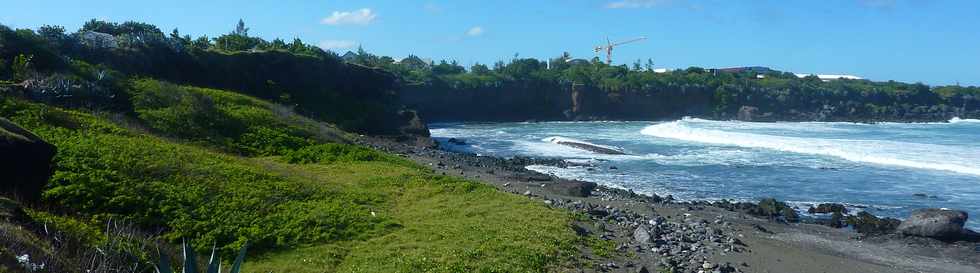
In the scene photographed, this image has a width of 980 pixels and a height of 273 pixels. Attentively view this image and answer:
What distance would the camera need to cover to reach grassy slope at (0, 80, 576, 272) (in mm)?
10609

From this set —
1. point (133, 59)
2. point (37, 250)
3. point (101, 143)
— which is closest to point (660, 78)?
point (133, 59)

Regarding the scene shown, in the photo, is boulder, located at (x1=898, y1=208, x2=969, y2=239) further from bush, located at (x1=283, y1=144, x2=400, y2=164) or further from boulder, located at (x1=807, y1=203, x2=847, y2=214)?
bush, located at (x1=283, y1=144, x2=400, y2=164)

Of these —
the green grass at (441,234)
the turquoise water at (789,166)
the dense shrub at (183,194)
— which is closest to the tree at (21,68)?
the dense shrub at (183,194)

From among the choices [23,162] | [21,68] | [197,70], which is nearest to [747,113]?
[197,70]

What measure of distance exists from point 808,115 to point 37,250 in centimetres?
7427

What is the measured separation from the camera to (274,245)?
1095cm

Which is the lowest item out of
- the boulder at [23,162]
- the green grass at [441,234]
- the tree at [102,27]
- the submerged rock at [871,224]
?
the submerged rock at [871,224]

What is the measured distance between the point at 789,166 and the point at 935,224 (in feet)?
44.8

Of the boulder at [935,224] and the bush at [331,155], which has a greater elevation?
the bush at [331,155]

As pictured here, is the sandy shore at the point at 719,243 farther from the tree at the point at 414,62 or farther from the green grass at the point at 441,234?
the tree at the point at 414,62

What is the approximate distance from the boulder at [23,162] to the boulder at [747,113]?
219 ft

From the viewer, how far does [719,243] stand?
1395 centimetres

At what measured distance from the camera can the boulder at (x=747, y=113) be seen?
70.2 m

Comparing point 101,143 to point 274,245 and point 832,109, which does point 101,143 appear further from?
point 832,109
